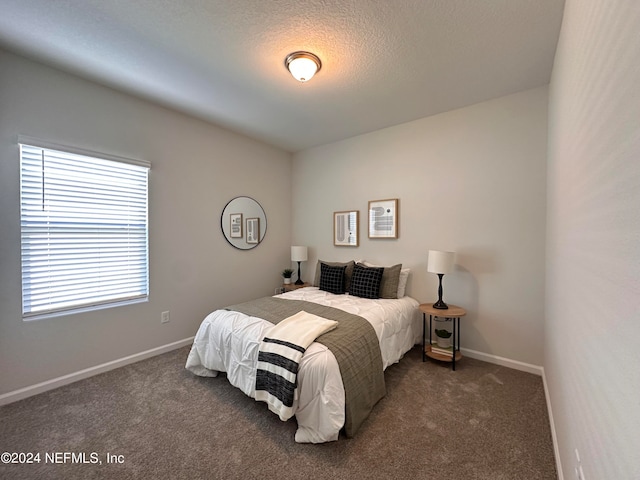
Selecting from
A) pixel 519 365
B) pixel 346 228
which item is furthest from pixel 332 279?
pixel 519 365

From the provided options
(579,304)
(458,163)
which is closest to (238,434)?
(579,304)

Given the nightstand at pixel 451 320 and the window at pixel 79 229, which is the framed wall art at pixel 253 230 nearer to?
the window at pixel 79 229

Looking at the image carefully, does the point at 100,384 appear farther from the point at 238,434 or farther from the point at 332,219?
the point at 332,219

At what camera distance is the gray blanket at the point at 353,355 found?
1763 mm

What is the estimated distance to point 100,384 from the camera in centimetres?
237

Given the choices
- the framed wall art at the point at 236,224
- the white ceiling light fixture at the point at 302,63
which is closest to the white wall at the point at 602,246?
the white ceiling light fixture at the point at 302,63

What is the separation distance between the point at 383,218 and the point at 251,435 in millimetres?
2776

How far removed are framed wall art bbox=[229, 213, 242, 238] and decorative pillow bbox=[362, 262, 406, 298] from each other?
2.18 m

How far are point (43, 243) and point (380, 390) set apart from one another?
126 inches

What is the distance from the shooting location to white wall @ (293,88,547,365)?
258cm

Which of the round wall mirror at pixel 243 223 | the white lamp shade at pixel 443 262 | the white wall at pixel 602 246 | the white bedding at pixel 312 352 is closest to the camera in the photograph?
the white wall at pixel 602 246

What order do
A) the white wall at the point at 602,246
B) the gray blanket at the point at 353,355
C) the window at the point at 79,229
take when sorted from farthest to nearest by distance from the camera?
the window at the point at 79,229 < the gray blanket at the point at 353,355 < the white wall at the point at 602,246

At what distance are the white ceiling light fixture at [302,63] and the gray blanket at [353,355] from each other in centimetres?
211

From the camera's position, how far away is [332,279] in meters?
3.45
